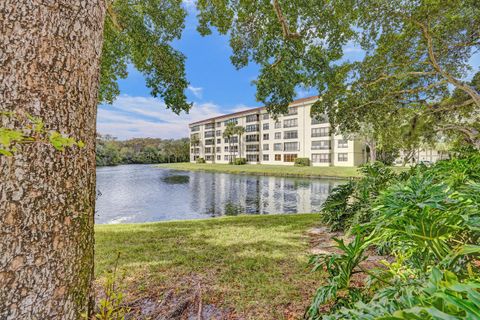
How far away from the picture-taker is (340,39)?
669 centimetres

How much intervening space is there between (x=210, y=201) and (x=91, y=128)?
48.0 ft

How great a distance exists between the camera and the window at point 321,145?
40.8 m

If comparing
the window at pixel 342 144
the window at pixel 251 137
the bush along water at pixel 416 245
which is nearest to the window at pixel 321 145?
the window at pixel 342 144

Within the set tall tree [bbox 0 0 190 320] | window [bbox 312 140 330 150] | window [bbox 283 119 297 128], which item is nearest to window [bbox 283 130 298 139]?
window [bbox 283 119 297 128]

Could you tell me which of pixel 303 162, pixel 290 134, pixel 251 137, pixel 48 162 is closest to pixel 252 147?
pixel 251 137

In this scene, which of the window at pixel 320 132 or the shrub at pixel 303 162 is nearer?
the window at pixel 320 132

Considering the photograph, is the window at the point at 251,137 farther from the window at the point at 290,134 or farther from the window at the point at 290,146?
the window at the point at 290,146

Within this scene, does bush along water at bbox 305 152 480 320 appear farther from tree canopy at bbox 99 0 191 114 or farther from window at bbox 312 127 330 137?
window at bbox 312 127 330 137

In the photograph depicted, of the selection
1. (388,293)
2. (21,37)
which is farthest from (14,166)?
(388,293)

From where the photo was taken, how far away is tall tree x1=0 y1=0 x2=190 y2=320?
4.27 feet

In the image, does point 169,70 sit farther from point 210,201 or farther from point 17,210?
point 210,201

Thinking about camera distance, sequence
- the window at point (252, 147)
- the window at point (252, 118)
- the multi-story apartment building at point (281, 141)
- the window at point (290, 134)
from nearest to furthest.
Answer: the multi-story apartment building at point (281, 141), the window at point (290, 134), the window at point (252, 118), the window at point (252, 147)

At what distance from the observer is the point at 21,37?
1330 mm

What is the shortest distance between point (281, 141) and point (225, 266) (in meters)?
45.4
